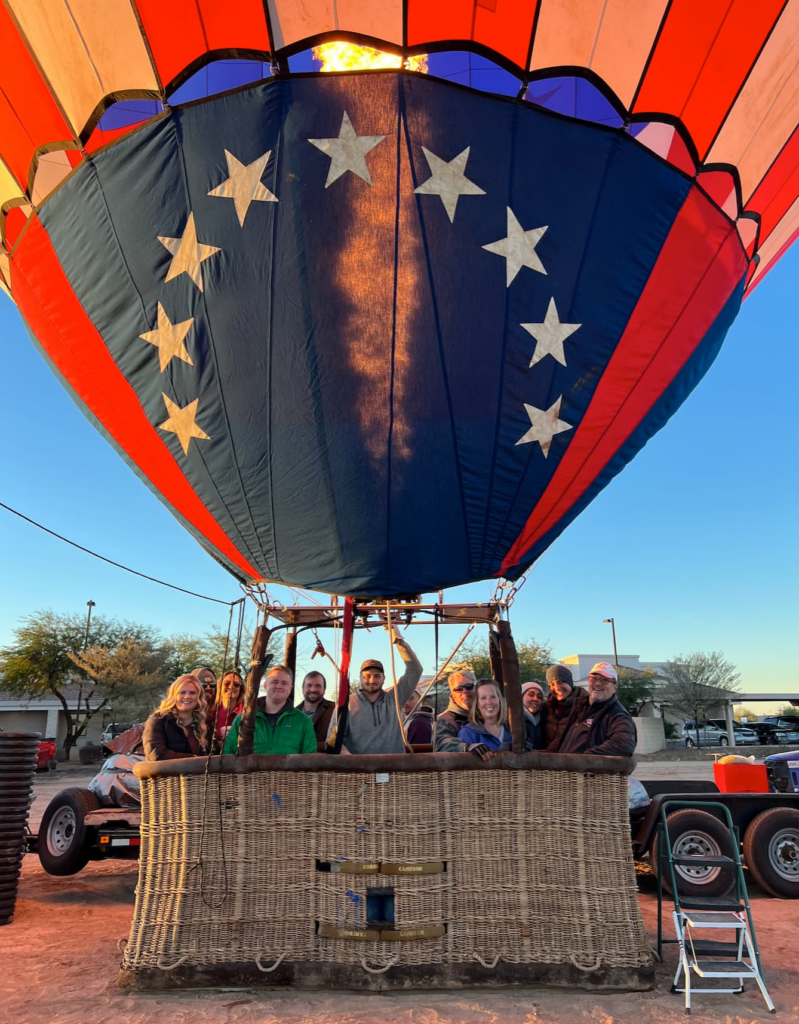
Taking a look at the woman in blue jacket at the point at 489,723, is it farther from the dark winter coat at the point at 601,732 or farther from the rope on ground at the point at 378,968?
the rope on ground at the point at 378,968

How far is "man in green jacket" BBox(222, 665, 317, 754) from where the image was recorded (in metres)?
4.09

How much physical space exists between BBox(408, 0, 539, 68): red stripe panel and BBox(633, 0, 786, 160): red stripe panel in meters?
0.73

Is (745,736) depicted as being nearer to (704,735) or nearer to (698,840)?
(704,735)

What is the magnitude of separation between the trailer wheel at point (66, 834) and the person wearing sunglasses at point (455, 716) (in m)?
3.37

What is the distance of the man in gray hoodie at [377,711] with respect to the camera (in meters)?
4.51

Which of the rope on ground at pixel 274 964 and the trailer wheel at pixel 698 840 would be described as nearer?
the rope on ground at pixel 274 964

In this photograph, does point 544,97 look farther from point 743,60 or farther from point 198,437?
point 198,437

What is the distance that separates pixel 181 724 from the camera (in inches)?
178

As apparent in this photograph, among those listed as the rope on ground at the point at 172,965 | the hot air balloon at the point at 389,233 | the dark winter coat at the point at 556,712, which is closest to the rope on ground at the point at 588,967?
the dark winter coat at the point at 556,712

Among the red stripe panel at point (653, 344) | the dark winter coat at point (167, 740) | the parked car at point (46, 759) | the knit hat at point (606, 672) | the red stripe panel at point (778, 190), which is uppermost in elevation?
the red stripe panel at point (778, 190)

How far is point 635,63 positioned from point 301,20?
5.50ft

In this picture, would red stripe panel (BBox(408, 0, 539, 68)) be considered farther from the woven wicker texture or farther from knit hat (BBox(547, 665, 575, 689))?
knit hat (BBox(547, 665, 575, 689))

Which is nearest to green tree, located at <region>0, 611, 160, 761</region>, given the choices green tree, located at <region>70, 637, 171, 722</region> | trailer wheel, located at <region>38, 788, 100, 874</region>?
green tree, located at <region>70, 637, 171, 722</region>

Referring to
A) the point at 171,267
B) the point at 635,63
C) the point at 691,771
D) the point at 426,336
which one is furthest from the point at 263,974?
the point at 691,771
